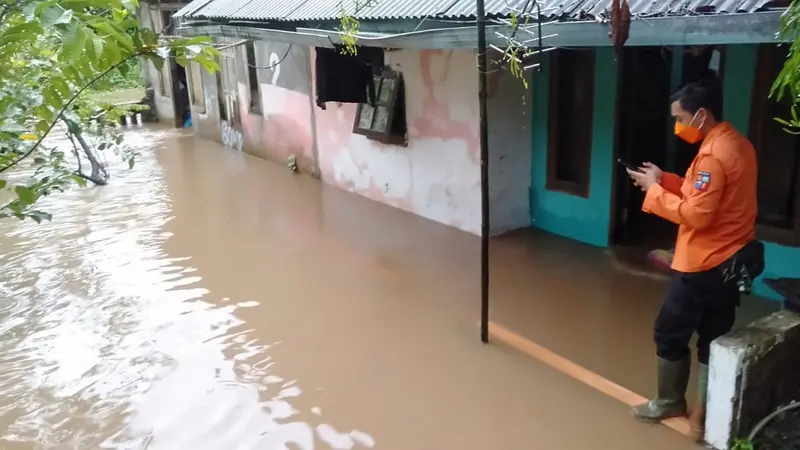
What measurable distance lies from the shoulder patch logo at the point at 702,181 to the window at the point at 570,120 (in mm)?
3216

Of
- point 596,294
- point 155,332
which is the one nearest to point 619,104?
point 596,294

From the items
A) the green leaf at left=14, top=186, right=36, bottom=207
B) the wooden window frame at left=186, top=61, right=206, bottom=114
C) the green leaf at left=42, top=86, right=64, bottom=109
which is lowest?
the wooden window frame at left=186, top=61, right=206, bottom=114

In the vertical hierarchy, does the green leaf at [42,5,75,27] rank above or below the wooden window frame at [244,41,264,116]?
above

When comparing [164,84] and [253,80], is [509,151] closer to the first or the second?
[253,80]

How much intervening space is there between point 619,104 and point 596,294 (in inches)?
68.8

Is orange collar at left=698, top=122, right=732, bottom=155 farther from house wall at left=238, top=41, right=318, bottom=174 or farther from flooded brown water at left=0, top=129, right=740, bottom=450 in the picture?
house wall at left=238, top=41, right=318, bottom=174

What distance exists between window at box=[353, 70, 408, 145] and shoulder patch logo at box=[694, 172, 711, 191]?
480 cm

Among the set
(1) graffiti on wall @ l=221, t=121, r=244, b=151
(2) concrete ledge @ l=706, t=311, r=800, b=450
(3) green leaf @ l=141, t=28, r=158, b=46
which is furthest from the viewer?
(1) graffiti on wall @ l=221, t=121, r=244, b=151

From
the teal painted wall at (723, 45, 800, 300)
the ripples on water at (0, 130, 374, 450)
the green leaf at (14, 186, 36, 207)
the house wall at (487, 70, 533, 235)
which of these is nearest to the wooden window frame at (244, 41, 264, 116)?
the ripples on water at (0, 130, 374, 450)

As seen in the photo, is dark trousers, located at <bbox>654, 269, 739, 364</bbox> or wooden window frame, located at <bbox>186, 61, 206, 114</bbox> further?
wooden window frame, located at <bbox>186, 61, 206, 114</bbox>

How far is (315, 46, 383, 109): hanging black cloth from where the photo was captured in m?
7.88

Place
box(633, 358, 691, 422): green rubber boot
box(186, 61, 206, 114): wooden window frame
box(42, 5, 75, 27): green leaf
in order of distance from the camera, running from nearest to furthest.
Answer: box(42, 5, 75, 27): green leaf < box(633, 358, 691, 422): green rubber boot < box(186, 61, 206, 114): wooden window frame

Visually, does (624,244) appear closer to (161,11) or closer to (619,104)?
(619,104)

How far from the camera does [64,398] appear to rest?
4.50 m
